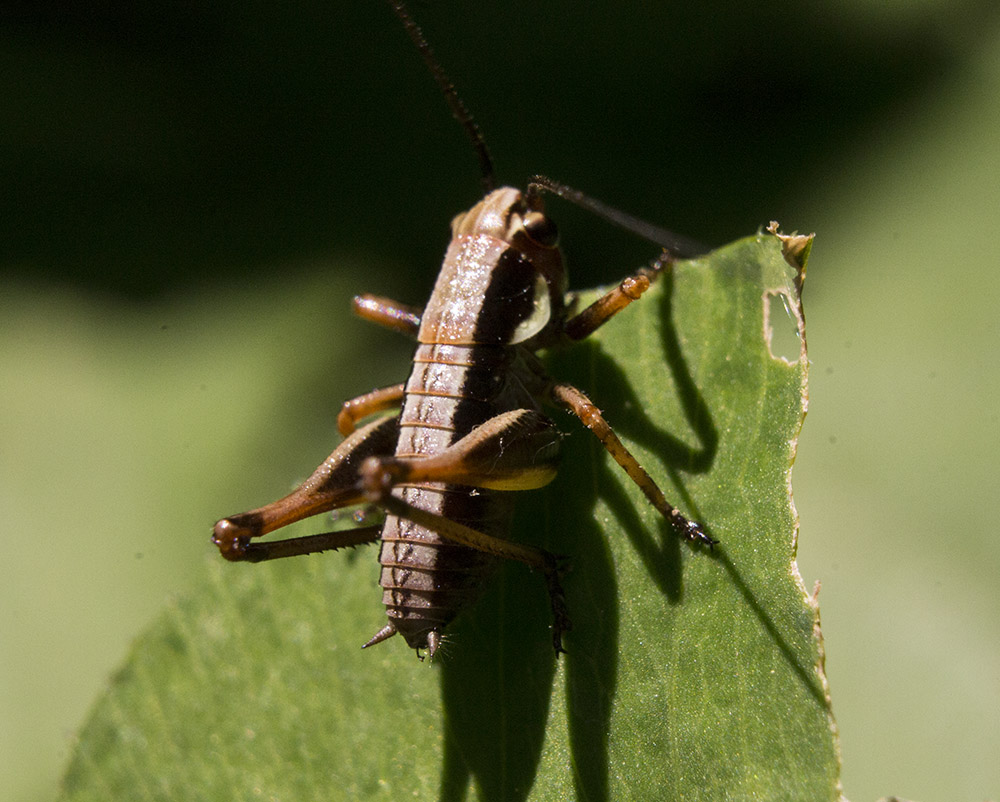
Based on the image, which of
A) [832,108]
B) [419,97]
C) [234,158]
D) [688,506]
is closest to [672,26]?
[832,108]

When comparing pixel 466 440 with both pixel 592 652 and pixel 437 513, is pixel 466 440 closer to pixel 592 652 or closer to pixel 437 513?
pixel 437 513

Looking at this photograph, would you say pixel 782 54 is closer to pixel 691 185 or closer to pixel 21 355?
pixel 691 185

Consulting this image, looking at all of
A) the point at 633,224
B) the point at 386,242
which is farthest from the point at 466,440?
the point at 386,242

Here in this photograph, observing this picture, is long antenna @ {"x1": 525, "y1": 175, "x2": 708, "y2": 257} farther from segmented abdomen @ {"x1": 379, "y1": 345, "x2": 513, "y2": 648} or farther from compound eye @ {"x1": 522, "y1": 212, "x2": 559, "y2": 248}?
segmented abdomen @ {"x1": 379, "y1": 345, "x2": 513, "y2": 648}

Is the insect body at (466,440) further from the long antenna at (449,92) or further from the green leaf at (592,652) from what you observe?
the long antenna at (449,92)

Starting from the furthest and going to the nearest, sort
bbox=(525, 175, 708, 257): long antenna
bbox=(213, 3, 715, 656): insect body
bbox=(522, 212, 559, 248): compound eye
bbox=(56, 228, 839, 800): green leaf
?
1. bbox=(522, 212, 559, 248): compound eye
2. bbox=(525, 175, 708, 257): long antenna
3. bbox=(213, 3, 715, 656): insect body
4. bbox=(56, 228, 839, 800): green leaf

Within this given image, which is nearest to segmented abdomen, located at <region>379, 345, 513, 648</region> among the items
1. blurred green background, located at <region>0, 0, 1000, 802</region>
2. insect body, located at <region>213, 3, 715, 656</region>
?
insect body, located at <region>213, 3, 715, 656</region>

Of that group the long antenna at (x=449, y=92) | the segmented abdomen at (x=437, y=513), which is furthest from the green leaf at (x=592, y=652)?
the long antenna at (x=449, y=92)
